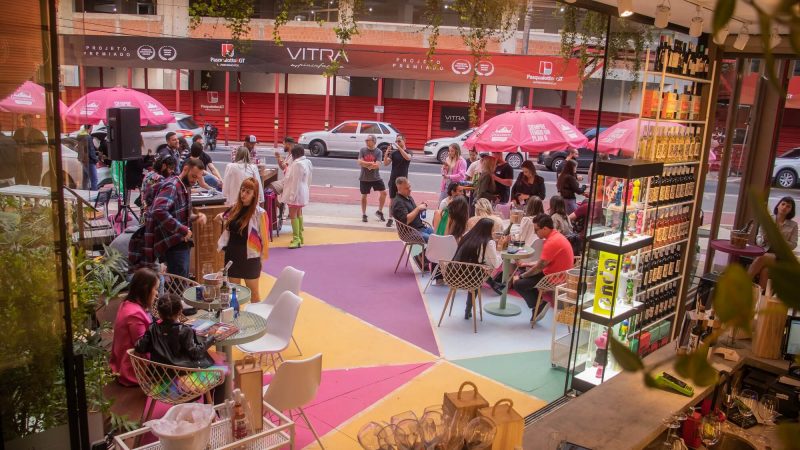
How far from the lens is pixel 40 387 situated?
271 centimetres

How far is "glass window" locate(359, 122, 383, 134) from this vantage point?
63.9 ft

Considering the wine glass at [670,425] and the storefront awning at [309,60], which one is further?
the storefront awning at [309,60]

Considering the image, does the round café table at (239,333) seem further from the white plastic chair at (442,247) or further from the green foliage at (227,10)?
the white plastic chair at (442,247)

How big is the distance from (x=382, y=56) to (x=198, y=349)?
54.6ft

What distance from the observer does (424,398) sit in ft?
17.3

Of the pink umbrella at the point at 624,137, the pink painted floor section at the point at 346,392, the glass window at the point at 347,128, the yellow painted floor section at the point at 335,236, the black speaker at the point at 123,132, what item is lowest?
the pink painted floor section at the point at 346,392

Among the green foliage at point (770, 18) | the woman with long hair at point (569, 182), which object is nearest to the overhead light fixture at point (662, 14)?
the green foliage at point (770, 18)

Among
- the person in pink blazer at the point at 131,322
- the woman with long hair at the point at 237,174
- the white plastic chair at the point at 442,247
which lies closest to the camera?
the person in pink blazer at the point at 131,322

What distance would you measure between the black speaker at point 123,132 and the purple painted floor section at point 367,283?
229 cm

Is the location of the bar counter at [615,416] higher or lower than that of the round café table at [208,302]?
higher

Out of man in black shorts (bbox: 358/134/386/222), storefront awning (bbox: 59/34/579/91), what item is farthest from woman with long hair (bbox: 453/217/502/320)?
storefront awning (bbox: 59/34/579/91)

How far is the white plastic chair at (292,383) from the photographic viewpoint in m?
4.08

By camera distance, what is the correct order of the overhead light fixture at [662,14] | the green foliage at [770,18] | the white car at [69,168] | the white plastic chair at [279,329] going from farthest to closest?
1. the white plastic chair at [279,329]
2. the overhead light fixture at [662,14]
3. the white car at [69,168]
4. the green foliage at [770,18]

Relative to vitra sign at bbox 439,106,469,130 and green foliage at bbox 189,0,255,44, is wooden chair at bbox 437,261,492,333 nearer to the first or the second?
green foliage at bbox 189,0,255,44
